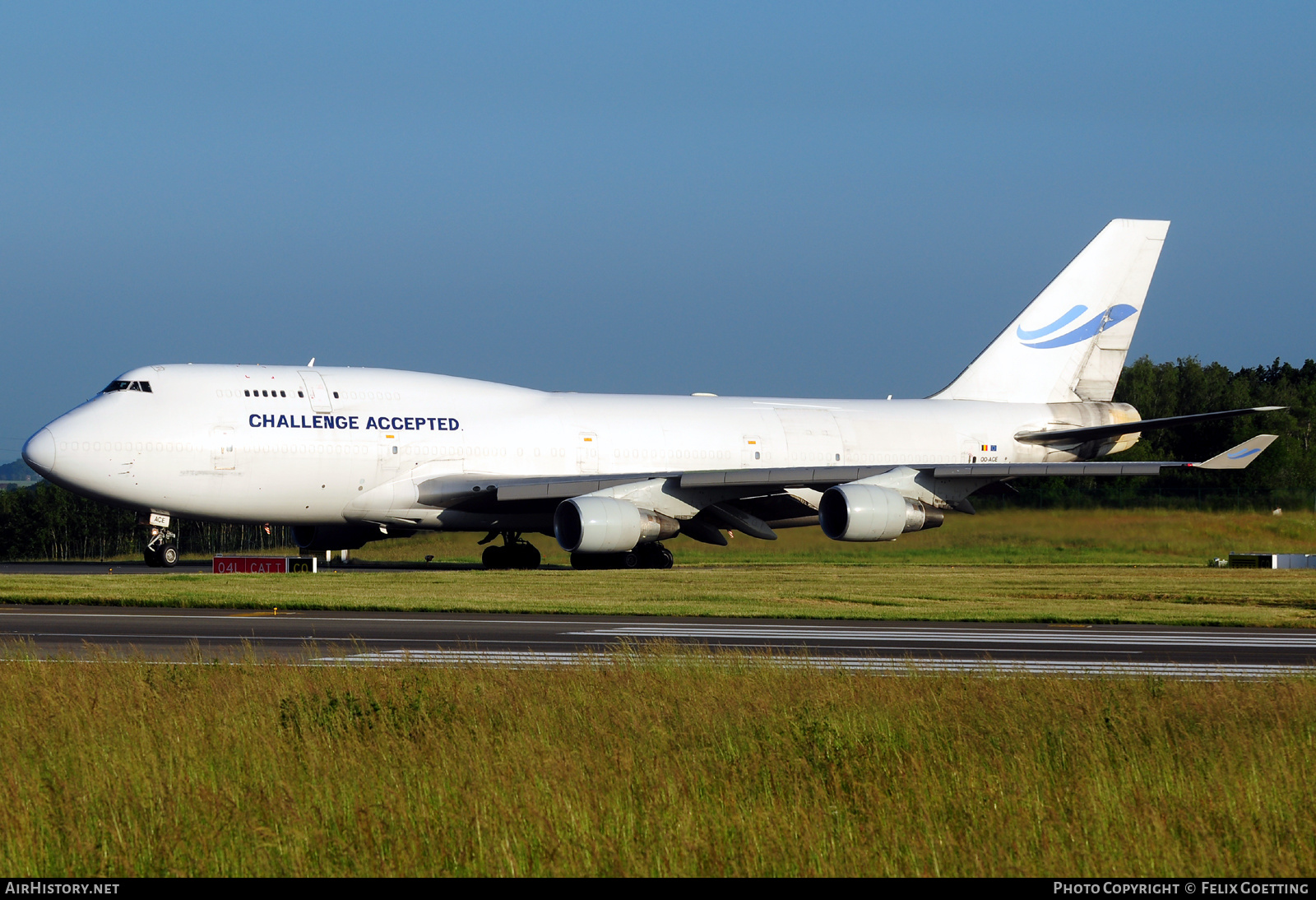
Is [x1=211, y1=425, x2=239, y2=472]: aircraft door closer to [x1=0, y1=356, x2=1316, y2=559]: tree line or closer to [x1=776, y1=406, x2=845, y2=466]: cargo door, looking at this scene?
[x1=0, y1=356, x2=1316, y2=559]: tree line

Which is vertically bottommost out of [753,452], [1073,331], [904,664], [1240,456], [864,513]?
[904,664]

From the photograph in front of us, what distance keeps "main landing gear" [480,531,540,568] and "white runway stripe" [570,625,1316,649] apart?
54.1ft

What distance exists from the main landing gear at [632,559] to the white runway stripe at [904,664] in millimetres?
17674

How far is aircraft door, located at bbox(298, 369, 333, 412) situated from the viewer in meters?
30.3

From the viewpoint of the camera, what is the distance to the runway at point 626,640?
1422cm

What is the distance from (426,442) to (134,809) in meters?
24.2

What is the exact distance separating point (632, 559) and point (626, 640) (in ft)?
53.9

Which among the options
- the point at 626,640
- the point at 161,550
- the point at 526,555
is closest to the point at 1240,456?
the point at 526,555

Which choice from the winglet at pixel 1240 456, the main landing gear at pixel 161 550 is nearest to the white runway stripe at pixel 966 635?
the winglet at pixel 1240 456

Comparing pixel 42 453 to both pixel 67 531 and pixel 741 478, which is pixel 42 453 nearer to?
pixel 741 478

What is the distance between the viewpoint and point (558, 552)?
1486 inches

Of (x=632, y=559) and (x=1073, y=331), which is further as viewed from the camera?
(x=1073, y=331)

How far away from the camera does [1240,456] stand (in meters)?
32.8
